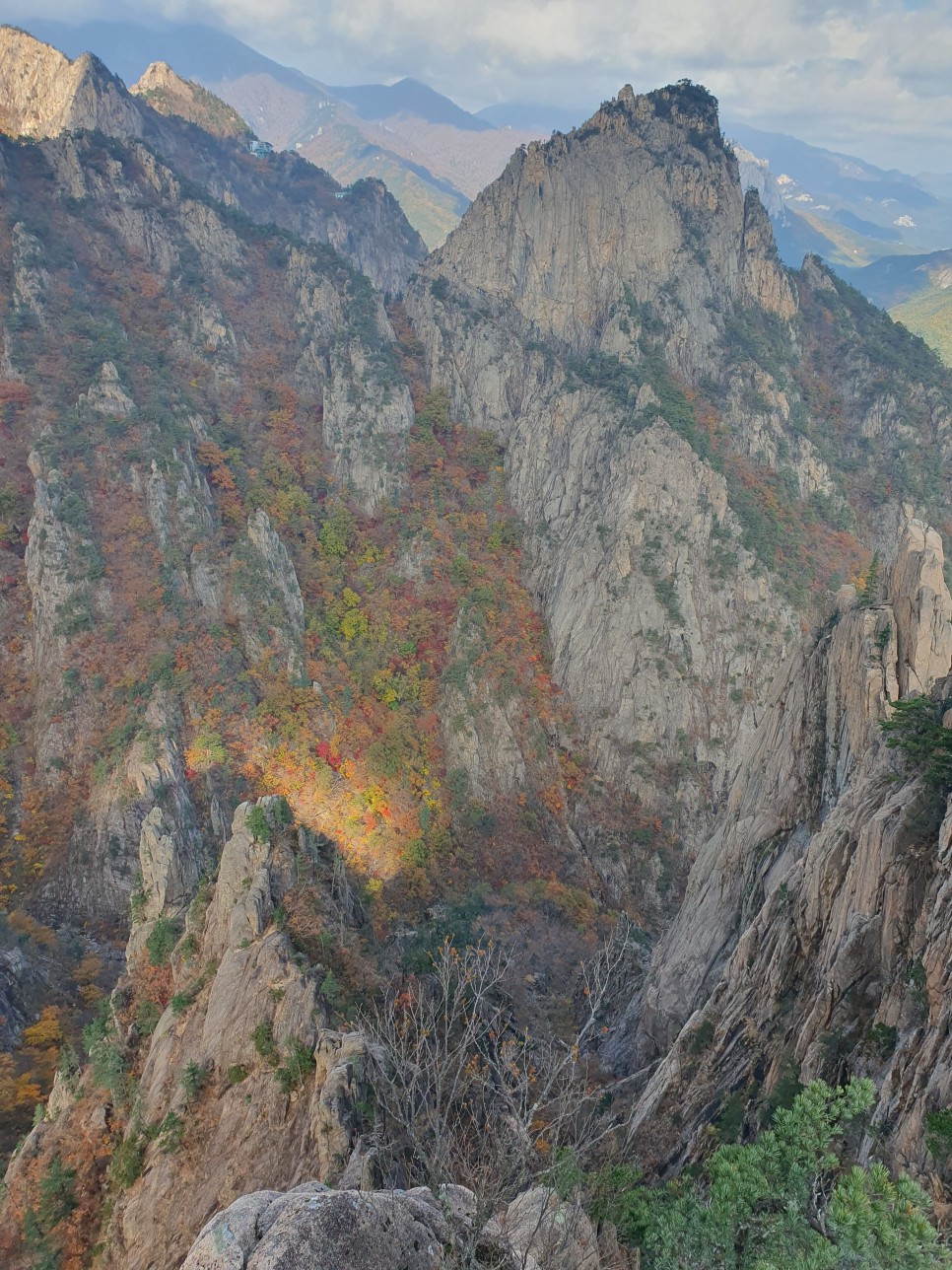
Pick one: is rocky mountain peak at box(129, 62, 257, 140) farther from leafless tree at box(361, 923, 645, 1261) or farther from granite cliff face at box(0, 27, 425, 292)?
leafless tree at box(361, 923, 645, 1261)

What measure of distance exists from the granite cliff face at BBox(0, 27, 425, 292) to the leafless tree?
8491cm

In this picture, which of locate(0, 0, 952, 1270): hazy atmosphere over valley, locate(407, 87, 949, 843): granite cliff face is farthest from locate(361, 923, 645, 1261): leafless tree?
locate(407, 87, 949, 843): granite cliff face

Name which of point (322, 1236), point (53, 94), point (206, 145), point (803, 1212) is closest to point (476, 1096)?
point (322, 1236)

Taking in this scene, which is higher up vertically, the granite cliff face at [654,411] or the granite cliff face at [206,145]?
the granite cliff face at [206,145]

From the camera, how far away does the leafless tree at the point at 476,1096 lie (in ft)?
40.3

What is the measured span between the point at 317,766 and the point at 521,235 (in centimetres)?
5527

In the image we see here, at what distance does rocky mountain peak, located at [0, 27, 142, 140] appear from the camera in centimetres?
7331

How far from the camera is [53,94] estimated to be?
76.4 meters

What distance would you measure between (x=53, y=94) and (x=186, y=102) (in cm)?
2523

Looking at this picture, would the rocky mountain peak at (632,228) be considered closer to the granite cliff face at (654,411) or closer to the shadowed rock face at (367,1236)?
the granite cliff face at (654,411)

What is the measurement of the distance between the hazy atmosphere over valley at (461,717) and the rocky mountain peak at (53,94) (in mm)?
625

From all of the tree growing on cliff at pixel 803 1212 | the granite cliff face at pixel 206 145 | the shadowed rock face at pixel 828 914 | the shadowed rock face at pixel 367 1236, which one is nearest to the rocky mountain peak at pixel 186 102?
the granite cliff face at pixel 206 145

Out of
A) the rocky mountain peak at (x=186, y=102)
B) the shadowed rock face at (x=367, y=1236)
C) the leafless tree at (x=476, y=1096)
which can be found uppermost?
the rocky mountain peak at (x=186, y=102)

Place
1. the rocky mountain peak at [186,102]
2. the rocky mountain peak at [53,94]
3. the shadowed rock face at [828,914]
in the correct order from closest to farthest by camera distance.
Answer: the shadowed rock face at [828,914] → the rocky mountain peak at [53,94] → the rocky mountain peak at [186,102]
